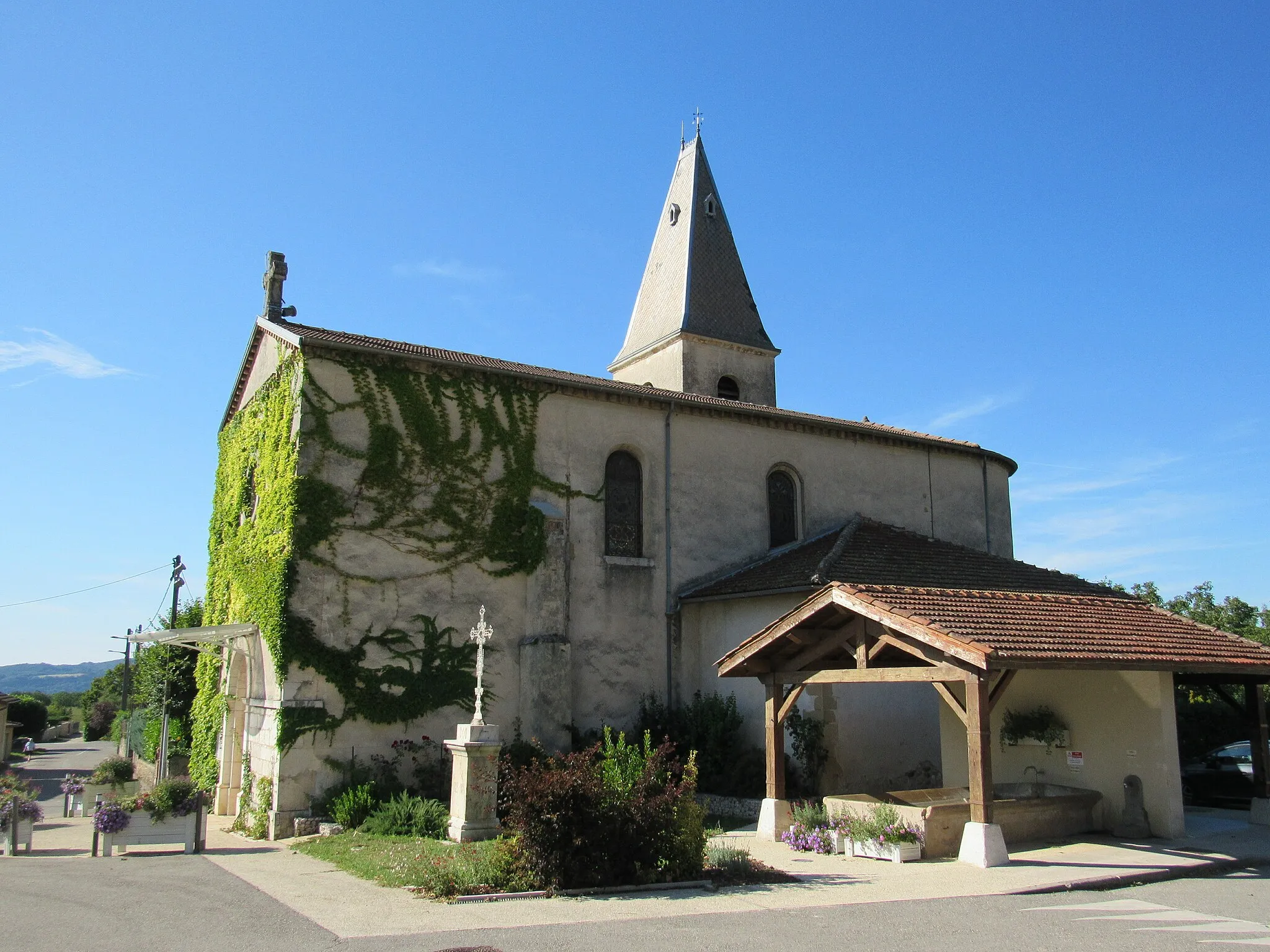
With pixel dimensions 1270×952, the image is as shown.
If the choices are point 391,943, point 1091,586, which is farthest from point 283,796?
point 1091,586

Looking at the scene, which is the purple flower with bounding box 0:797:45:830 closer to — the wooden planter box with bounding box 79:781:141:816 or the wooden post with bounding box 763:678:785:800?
the wooden planter box with bounding box 79:781:141:816

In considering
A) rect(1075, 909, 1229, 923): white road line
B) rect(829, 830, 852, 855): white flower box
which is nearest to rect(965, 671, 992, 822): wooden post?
rect(829, 830, 852, 855): white flower box

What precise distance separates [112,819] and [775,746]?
9.50 metres

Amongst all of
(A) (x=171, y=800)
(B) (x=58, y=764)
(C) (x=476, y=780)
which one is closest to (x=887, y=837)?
(C) (x=476, y=780)

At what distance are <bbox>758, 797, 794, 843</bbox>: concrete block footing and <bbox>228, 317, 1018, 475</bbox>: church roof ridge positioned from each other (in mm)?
9434

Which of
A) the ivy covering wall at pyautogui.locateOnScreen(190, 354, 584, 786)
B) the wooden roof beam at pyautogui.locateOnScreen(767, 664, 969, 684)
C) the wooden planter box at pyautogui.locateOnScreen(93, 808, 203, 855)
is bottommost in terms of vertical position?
the wooden planter box at pyautogui.locateOnScreen(93, 808, 203, 855)

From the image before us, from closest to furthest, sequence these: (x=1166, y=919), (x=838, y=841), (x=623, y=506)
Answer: (x=1166, y=919) < (x=838, y=841) < (x=623, y=506)

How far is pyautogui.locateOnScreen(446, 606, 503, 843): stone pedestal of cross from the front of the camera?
12914mm

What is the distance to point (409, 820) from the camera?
1477 cm

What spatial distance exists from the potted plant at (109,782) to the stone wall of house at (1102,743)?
16.9 m

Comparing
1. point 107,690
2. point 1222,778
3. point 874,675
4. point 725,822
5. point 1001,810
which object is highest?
point 874,675

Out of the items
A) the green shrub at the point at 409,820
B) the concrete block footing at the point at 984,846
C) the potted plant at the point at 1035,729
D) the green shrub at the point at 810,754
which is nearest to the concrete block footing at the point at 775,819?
the concrete block footing at the point at 984,846

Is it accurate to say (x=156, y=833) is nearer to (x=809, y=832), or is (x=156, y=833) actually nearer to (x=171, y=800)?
(x=171, y=800)

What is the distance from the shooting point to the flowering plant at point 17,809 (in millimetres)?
14797
